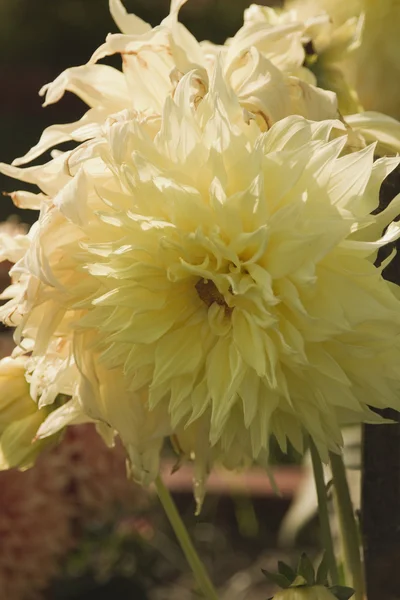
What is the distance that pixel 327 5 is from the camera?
36cm

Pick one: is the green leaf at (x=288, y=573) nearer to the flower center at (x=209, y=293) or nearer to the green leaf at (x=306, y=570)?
the green leaf at (x=306, y=570)

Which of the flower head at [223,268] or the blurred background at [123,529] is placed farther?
the blurred background at [123,529]

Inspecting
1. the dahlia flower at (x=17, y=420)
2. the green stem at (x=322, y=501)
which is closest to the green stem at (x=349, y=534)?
the green stem at (x=322, y=501)

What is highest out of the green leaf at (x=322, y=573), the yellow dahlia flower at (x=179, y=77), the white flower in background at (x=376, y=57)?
the yellow dahlia flower at (x=179, y=77)

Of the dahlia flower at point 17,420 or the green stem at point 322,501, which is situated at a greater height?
the dahlia flower at point 17,420

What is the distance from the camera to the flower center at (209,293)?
11.9 inches

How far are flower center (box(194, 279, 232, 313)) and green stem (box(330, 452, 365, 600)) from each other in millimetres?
100

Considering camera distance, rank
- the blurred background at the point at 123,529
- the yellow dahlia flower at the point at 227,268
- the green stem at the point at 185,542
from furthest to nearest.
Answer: the blurred background at the point at 123,529 → the green stem at the point at 185,542 → the yellow dahlia flower at the point at 227,268

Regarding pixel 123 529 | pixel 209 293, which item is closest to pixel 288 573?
pixel 209 293

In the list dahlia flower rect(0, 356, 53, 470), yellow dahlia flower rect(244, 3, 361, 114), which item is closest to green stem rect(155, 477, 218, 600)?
dahlia flower rect(0, 356, 53, 470)

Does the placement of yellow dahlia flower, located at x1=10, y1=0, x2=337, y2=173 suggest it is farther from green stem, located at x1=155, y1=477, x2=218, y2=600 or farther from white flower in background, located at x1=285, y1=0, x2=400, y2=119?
green stem, located at x1=155, y1=477, x2=218, y2=600

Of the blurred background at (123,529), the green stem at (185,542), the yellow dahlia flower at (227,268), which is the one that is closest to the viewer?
the yellow dahlia flower at (227,268)

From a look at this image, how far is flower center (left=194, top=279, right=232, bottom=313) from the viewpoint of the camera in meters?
0.30

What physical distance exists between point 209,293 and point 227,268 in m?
0.02
